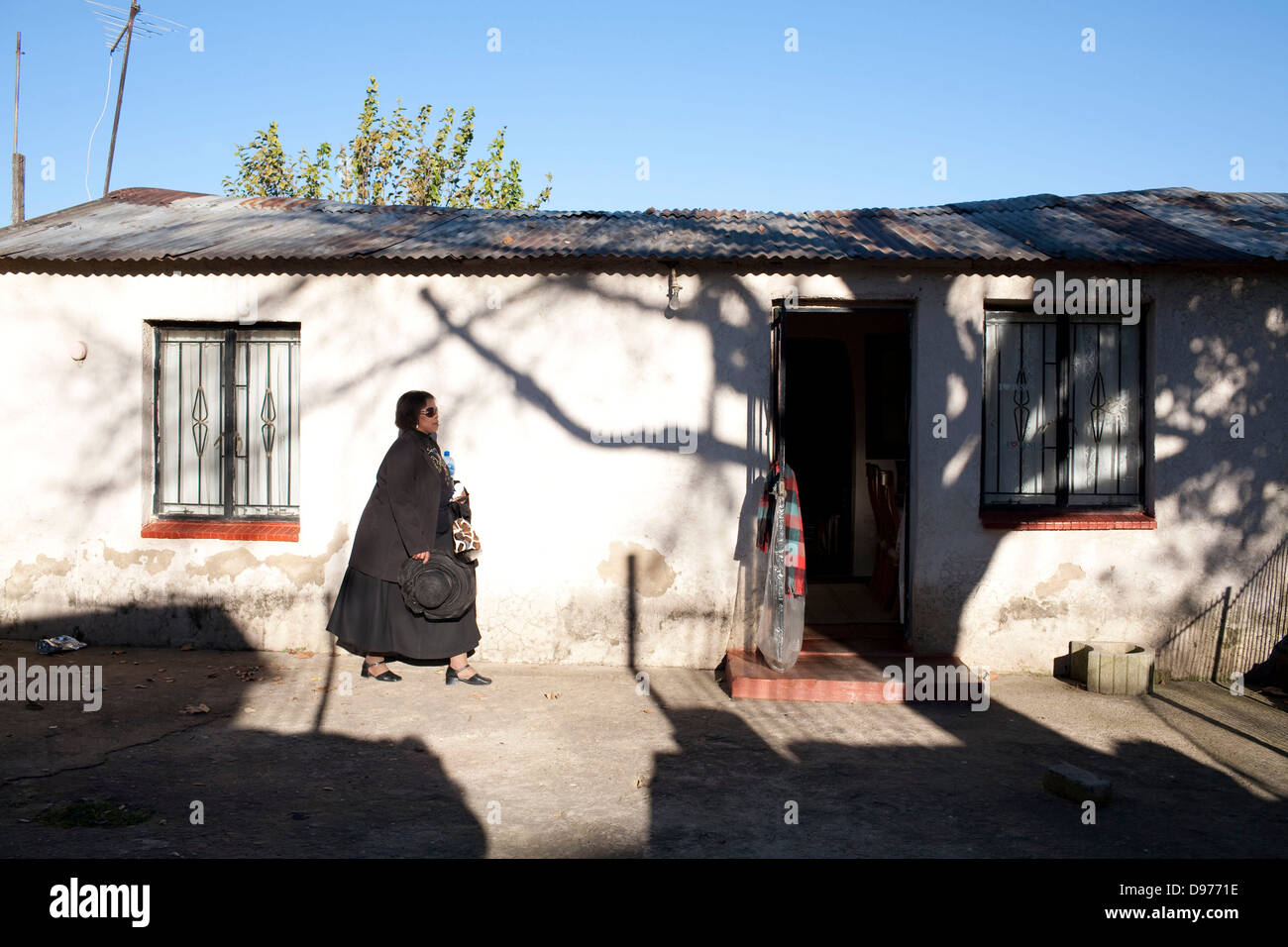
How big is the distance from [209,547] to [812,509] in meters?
5.92

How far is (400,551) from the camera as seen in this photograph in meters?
6.66

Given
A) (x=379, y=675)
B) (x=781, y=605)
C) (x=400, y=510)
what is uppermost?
(x=400, y=510)

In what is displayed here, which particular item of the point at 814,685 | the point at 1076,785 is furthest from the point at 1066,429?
the point at 1076,785

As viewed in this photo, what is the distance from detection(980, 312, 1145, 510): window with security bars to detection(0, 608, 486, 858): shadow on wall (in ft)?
15.6

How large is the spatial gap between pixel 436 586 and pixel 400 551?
1.19ft

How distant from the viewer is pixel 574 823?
448 cm

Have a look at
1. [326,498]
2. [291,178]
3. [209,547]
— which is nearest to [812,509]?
[326,498]

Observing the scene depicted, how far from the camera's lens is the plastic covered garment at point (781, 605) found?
665cm

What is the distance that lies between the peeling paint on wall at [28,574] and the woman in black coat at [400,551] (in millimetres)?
2598

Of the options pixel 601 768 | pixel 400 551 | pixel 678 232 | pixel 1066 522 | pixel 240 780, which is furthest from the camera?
pixel 678 232

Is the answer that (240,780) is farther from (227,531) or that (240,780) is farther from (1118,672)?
(1118,672)

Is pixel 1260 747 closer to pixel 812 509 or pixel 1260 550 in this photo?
pixel 1260 550

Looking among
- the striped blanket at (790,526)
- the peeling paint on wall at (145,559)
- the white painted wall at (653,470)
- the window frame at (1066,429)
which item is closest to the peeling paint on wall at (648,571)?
the white painted wall at (653,470)

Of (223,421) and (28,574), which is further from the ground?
(223,421)
